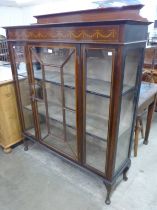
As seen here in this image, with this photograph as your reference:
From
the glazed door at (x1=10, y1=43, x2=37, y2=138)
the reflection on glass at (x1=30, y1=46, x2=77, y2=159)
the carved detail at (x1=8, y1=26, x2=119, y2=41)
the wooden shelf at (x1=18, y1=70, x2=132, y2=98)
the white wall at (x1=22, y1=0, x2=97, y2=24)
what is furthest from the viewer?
the white wall at (x1=22, y1=0, x2=97, y2=24)

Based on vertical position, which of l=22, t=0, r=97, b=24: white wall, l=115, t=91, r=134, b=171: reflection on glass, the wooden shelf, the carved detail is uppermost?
l=22, t=0, r=97, b=24: white wall

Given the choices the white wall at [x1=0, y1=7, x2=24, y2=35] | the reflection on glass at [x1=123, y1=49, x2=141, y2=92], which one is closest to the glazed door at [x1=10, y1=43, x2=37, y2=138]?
the reflection on glass at [x1=123, y1=49, x2=141, y2=92]

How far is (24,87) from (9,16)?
8133 millimetres

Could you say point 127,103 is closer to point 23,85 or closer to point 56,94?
point 56,94

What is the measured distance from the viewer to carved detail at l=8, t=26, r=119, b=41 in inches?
44.0

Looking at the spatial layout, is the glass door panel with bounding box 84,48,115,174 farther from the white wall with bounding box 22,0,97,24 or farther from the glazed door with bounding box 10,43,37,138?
the white wall with bounding box 22,0,97,24

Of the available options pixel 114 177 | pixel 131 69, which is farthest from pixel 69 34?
pixel 114 177

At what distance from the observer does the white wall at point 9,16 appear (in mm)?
8328

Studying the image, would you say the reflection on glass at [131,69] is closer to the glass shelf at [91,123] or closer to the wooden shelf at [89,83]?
→ the wooden shelf at [89,83]

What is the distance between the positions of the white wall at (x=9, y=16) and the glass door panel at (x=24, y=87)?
25.3 feet

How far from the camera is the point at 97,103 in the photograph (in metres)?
1.64

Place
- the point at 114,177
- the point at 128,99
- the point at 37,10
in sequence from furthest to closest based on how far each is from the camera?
the point at 37,10 → the point at 114,177 → the point at 128,99

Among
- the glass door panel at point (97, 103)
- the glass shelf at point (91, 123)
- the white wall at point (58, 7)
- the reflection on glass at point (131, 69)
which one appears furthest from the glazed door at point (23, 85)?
the white wall at point (58, 7)

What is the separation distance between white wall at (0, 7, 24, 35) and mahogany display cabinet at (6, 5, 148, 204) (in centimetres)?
785
